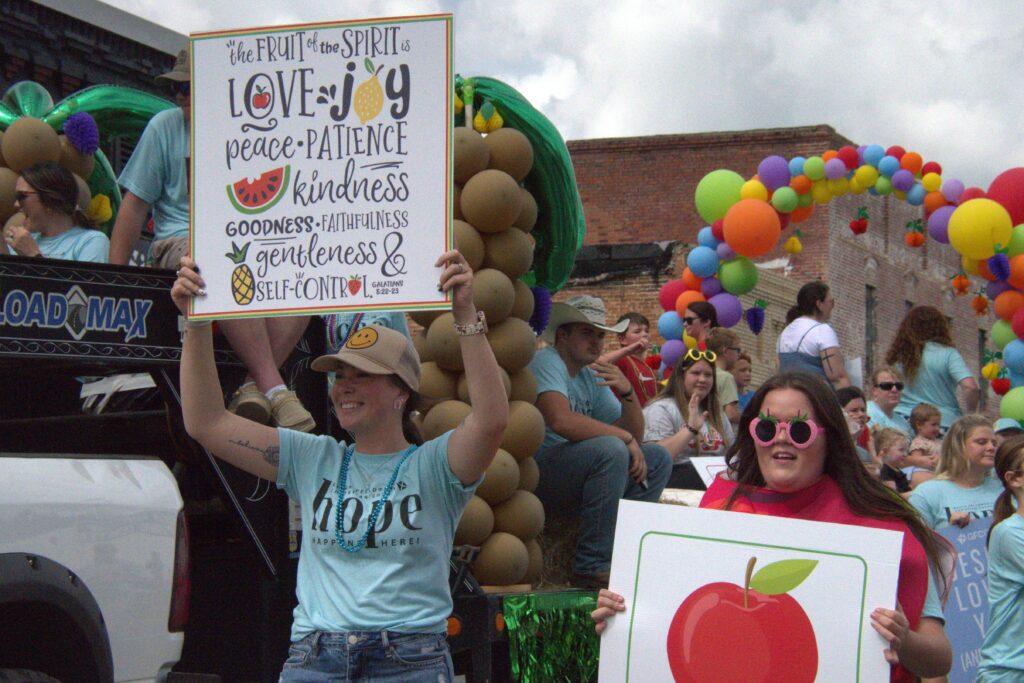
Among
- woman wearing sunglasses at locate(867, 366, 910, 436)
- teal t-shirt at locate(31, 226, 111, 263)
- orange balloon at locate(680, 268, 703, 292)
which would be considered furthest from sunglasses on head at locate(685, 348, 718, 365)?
orange balloon at locate(680, 268, 703, 292)

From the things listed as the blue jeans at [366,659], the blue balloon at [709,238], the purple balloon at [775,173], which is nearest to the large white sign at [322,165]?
the blue jeans at [366,659]

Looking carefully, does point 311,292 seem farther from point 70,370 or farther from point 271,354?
point 70,370

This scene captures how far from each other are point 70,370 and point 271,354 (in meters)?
0.81

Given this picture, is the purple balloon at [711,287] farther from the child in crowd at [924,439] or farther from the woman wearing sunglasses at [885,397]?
the child in crowd at [924,439]

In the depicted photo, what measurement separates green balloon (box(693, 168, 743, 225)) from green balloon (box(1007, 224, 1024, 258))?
2.57 meters

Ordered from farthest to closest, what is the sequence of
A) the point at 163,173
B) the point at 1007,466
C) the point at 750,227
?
1. the point at 750,227
2. the point at 163,173
3. the point at 1007,466

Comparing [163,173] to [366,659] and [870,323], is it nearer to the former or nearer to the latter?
[366,659]

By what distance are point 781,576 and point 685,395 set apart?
17.6 ft

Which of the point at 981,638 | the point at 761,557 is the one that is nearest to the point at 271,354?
the point at 761,557

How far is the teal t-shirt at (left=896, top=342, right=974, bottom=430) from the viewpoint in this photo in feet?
33.9

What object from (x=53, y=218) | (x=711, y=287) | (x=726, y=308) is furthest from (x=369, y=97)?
(x=711, y=287)

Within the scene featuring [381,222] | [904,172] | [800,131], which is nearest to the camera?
[381,222]

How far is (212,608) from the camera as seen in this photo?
5180 millimetres

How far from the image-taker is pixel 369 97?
4328 millimetres
